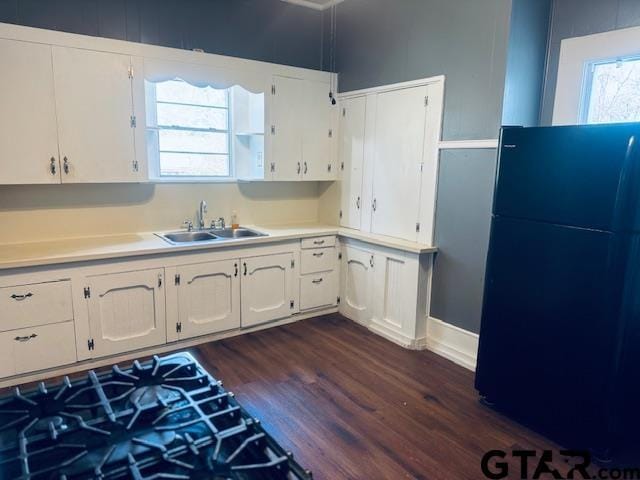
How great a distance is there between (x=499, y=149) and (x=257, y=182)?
91.7 inches

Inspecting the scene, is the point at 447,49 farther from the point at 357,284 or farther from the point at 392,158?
the point at 357,284

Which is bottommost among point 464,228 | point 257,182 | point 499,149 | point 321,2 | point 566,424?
point 566,424

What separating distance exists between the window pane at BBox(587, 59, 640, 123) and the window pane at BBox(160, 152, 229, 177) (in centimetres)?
289

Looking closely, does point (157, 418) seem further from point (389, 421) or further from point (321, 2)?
point (321, 2)

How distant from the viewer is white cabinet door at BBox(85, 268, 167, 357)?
9.77ft

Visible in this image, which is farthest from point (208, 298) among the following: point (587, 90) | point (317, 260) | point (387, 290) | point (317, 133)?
point (587, 90)

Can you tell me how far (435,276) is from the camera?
339 cm

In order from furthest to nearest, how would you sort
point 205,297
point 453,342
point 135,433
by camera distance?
point 205,297, point 453,342, point 135,433

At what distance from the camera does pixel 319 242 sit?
4.00m

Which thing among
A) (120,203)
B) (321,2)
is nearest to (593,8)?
(321,2)

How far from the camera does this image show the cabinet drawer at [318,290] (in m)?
3.99

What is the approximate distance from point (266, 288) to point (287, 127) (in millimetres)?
1445

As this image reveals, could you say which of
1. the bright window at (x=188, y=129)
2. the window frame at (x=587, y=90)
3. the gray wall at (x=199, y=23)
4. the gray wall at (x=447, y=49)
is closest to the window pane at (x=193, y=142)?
the bright window at (x=188, y=129)

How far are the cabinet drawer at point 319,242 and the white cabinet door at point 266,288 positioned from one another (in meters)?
0.18
